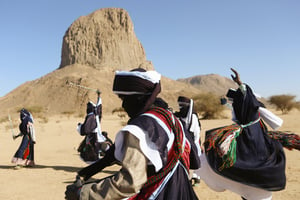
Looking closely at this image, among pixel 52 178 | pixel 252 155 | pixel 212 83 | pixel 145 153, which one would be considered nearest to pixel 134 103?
pixel 145 153

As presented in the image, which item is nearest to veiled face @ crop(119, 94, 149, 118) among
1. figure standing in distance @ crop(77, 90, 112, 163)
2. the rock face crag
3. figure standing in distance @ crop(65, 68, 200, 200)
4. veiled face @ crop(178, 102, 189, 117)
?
figure standing in distance @ crop(65, 68, 200, 200)

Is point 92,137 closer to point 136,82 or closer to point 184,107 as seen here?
point 184,107

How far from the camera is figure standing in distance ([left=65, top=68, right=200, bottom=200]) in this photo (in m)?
1.69

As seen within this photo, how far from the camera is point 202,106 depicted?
30969 millimetres

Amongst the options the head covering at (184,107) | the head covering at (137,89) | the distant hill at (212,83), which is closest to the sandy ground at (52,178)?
the head covering at (184,107)

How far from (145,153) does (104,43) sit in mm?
83738

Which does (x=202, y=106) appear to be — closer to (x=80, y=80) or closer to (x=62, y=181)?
(x=62, y=181)

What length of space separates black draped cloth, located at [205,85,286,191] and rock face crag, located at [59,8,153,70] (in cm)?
7578

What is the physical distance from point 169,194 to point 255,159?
225cm

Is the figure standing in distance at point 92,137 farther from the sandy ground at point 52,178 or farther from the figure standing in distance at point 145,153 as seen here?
the figure standing in distance at point 145,153

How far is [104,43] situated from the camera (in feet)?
270

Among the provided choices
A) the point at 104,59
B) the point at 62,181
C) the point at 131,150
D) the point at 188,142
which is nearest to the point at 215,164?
the point at 188,142

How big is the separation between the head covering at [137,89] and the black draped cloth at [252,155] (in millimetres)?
2070

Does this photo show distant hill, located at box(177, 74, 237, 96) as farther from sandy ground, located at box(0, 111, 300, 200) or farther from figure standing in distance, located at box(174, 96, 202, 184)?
figure standing in distance, located at box(174, 96, 202, 184)
